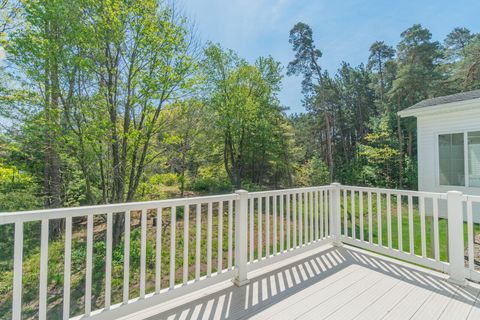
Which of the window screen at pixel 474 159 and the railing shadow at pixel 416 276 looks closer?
the railing shadow at pixel 416 276

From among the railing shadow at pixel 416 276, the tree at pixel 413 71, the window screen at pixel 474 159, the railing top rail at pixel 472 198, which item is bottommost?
the railing shadow at pixel 416 276

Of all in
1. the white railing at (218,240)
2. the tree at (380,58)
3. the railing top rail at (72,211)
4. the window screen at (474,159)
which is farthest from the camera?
the tree at (380,58)

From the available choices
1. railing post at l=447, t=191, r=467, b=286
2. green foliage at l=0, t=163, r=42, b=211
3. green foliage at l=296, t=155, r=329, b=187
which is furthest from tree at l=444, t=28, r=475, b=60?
green foliage at l=0, t=163, r=42, b=211

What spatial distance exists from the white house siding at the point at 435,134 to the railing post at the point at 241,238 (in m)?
5.83

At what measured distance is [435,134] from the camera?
6078 millimetres

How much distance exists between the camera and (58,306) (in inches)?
143

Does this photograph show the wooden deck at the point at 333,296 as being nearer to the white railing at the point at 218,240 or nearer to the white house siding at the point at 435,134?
the white railing at the point at 218,240

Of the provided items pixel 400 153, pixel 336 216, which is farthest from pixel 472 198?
pixel 400 153

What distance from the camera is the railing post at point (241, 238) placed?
2557 mm

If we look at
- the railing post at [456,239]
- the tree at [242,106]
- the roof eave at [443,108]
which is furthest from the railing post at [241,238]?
the tree at [242,106]

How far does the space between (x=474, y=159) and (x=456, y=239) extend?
173 inches

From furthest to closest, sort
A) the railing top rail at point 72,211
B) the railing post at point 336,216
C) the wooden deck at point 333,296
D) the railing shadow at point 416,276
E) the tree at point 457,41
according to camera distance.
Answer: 1. the tree at point 457,41
2. the railing post at point 336,216
3. the railing shadow at point 416,276
4. the wooden deck at point 333,296
5. the railing top rail at point 72,211

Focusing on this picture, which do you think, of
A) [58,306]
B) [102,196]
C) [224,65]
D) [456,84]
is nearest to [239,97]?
[224,65]

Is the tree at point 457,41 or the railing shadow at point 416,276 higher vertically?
the tree at point 457,41
